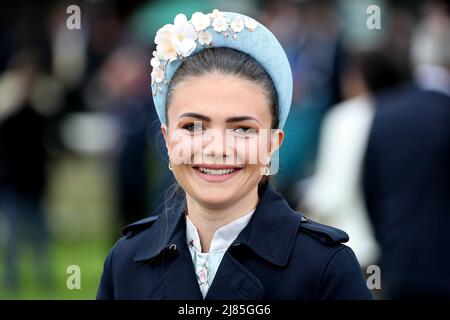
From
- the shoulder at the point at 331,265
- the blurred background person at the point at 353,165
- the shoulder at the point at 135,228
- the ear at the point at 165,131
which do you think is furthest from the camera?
the blurred background person at the point at 353,165

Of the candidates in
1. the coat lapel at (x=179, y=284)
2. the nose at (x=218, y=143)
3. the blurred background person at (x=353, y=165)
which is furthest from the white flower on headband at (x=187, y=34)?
the blurred background person at (x=353, y=165)

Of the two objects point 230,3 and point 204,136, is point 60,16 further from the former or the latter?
point 204,136

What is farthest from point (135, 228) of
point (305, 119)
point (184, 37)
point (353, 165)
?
point (305, 119)

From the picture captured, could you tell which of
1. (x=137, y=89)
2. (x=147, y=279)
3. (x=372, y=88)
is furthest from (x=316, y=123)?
(x=147, y=279)

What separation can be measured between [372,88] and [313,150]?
3379 mm

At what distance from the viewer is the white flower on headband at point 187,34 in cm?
307

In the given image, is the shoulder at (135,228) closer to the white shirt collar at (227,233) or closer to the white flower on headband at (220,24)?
the white shirt collar at (227,233)

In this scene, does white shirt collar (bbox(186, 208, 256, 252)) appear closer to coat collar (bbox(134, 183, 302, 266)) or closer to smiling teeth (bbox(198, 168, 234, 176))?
coat collar (bbox(134, 183, 302, 266))

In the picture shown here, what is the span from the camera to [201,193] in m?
3.07

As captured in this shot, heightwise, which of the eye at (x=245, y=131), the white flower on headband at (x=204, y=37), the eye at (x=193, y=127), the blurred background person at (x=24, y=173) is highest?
the white flower on headband at (x=204, y=37)

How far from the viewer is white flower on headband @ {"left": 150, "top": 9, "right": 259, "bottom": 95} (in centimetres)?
307

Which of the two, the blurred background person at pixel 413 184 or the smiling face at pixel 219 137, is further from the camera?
the blurred background person at pixel 413 184

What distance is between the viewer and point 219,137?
9.93 ft

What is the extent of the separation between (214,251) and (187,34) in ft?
2.08
